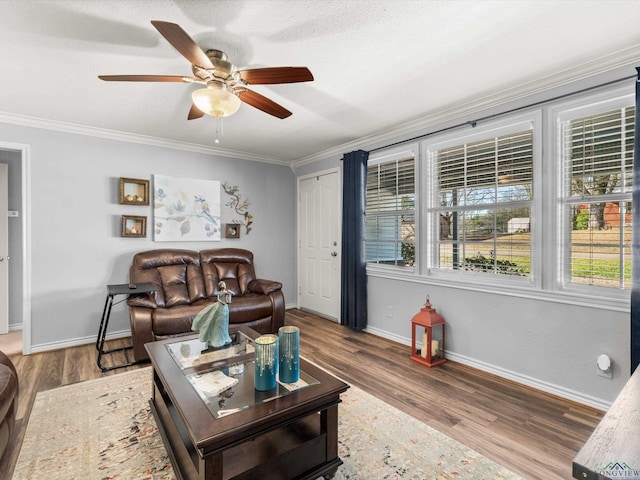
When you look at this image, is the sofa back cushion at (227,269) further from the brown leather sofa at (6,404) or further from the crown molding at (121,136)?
the brown leather sofa at (6,404)

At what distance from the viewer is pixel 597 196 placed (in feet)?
7.57

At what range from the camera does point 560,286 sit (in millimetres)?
2473

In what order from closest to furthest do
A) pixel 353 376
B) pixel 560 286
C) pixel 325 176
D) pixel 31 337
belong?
pixel 560 286 < pixel 353 376 < pixel 31 337 < pixel 325 176

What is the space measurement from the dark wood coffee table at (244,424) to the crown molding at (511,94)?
262cm

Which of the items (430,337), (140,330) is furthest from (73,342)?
(430,337)

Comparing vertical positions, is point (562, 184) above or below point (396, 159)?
below

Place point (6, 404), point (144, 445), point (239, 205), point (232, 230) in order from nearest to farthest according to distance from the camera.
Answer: point (6, 404)
point (144, 445)
point (232, 230)
point (239, 205)

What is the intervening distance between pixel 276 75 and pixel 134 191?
2.79m

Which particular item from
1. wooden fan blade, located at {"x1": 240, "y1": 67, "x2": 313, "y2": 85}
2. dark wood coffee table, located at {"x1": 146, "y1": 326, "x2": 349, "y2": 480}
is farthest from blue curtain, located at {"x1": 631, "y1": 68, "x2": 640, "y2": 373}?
wooden fan blade, located at {"x1": 240, "y1": 67, "x2": 313, "y2": 85}

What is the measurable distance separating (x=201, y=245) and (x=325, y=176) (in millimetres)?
1974

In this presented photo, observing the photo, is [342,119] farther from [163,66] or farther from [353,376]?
[353,376]

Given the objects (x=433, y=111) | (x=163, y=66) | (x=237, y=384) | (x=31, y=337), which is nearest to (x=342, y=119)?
(x=433, y=111)

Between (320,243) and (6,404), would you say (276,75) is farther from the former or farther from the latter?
(320,243)

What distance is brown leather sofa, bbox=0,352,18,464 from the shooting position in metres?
1.63
